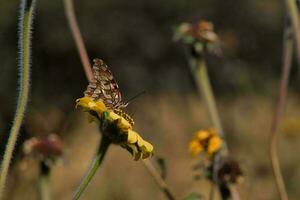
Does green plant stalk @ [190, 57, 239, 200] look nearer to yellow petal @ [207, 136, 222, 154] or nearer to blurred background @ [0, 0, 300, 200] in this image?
yellow petal @ [207, 136, 222, 154]

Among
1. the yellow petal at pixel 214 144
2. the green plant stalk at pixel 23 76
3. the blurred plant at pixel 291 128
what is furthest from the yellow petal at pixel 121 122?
the blurred plant at pixel 291 128

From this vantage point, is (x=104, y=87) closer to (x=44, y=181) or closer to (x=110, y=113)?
(x=110, y=113)

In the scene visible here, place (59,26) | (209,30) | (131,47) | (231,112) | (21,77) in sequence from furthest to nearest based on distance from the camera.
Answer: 1. (131,47)
2. (59,26)
3. (231,112)
4. (209,30)
5. (21,77)

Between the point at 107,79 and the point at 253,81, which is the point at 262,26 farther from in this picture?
the point at 107,79

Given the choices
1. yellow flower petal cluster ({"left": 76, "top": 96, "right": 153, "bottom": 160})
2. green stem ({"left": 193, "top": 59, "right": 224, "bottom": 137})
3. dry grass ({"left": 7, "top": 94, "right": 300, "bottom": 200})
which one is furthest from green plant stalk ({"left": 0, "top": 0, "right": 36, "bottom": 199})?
dry grass ({"left": 7, "top": 94, "right": 300, "bottom": 200})

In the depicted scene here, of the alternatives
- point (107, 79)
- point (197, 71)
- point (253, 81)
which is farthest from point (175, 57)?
point (107, 79)

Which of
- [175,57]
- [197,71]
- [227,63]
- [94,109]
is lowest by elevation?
[94,109]
